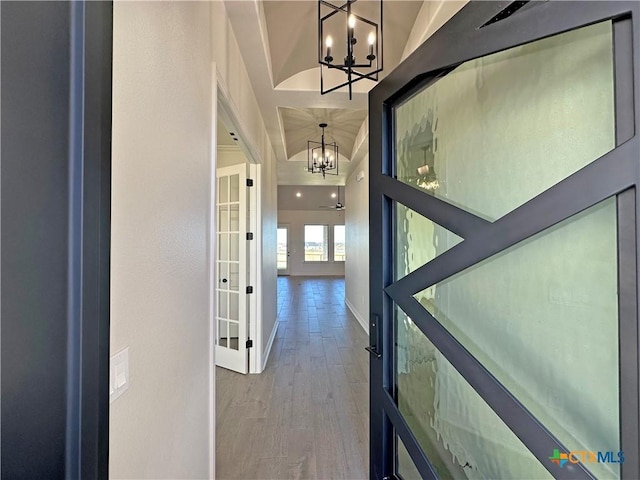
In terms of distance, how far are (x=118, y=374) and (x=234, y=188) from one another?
3115 millimetres

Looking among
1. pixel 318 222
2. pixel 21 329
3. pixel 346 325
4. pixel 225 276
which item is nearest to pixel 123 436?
pixel 21 329

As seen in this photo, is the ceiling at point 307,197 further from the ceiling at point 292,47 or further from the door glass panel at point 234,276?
the door glass panel at point 234,276

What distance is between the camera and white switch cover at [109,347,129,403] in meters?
0.80

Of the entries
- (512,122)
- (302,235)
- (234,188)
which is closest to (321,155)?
(234,188)

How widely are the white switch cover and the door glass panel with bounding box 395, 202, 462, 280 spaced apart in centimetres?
122

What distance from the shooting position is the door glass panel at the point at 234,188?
3682 millimetres

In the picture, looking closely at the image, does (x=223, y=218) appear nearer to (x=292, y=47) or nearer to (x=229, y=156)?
(x=229, y=156)

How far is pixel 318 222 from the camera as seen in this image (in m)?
13.3

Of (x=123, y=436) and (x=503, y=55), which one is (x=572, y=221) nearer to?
(x=503, y=55)

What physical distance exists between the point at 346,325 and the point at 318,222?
8.11 meters

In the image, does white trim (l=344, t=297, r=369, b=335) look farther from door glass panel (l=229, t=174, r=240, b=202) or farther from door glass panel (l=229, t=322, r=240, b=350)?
door glass panel (l=229, t=174, r=240, b=202)

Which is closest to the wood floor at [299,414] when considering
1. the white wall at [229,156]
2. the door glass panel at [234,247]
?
the door glass panel at [234,247]

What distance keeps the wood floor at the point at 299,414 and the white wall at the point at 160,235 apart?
68cm

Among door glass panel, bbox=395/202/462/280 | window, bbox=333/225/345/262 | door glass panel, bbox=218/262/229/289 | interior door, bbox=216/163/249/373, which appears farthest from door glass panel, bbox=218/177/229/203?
window, bbox=333/225/345/262
